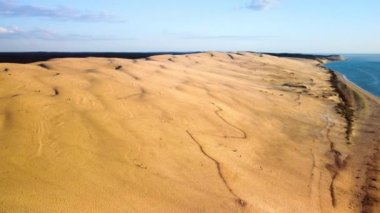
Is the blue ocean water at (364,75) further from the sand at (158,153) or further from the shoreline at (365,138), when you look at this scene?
the sand at (158,153)

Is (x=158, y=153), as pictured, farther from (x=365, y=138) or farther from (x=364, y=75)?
(x=364, y=75)

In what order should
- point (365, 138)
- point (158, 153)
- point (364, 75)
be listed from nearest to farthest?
point (158, 153) < point (365, 138) < point (364, 75)

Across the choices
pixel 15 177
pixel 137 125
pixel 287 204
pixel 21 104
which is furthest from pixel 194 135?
pixel 15 177

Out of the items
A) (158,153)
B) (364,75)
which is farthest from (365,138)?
(364,75)

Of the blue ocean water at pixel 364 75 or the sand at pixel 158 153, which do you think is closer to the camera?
the sand at pixel 158 153

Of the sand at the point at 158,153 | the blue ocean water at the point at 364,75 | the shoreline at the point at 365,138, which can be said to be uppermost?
the sand at the point at 158,153

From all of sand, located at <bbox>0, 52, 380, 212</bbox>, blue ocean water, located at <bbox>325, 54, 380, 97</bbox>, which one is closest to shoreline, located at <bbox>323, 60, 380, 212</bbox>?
sand, located at <bbox>0, 52, 380, 212</bbox>

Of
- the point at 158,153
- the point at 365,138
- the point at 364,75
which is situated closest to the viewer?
the point at 158,153

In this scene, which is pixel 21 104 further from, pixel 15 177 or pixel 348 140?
pixel 348 140

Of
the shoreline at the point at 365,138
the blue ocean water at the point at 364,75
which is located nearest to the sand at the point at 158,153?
the shoreline at the point at 365,138
